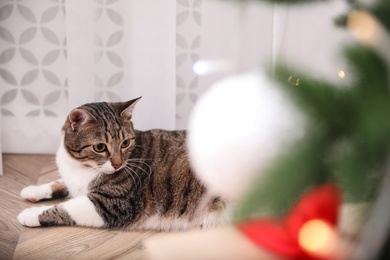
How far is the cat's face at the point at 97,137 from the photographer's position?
4.85 feet

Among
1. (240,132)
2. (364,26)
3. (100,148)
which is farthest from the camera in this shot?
(100,148)

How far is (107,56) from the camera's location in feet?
5.90

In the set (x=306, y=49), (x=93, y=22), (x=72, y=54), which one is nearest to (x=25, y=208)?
(x=72, y=54)

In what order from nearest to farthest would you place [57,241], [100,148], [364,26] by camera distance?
[364,26], [57,241], [100,148]

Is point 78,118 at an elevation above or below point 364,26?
below

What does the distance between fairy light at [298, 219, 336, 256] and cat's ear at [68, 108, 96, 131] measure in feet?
3.14

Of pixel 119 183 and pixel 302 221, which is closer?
pixel 302 221

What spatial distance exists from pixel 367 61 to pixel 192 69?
125 centimetres

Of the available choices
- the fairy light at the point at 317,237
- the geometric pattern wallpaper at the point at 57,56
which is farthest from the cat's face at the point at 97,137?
the fairy light at the point at 317,237

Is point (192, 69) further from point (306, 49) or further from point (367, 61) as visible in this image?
point (367, 61)

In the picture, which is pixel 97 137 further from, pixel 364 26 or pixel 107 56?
pixel 364 26

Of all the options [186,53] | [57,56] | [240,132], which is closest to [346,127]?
[240,132]

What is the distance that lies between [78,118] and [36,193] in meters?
0.34

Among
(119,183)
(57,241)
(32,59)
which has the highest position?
(32,59)
